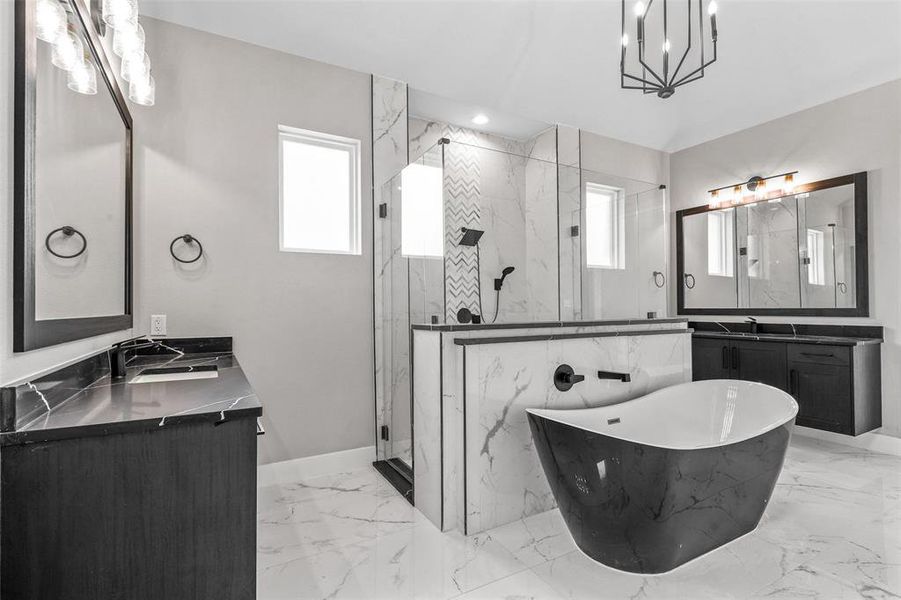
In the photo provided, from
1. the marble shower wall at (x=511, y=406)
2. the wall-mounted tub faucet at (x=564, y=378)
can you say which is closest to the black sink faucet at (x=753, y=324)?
the marble shower wall at (x=511, y=406)

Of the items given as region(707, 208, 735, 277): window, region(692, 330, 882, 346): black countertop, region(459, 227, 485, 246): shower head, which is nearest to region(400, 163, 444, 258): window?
region(459, 227, 485, 246): shower head

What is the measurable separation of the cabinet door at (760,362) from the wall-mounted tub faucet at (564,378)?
215cm

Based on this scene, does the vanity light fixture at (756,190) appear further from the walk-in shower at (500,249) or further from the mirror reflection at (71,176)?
the mirror reflection at (71,176)

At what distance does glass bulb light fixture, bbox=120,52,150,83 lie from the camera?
1.74m

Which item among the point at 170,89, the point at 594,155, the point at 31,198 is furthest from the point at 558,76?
the point at 31,198

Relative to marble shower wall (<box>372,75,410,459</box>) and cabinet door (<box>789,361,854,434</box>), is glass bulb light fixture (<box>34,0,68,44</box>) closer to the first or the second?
marble shower wall (<box>372,75,410,459</box>)

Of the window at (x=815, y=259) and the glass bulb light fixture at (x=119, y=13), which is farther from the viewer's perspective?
the window at (x=815, y=259)

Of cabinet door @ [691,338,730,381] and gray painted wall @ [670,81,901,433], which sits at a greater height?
gray painted wall @ [670,81,901,433]

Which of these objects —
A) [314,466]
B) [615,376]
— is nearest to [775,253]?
[615,376]

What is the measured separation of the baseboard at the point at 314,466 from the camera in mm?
2793

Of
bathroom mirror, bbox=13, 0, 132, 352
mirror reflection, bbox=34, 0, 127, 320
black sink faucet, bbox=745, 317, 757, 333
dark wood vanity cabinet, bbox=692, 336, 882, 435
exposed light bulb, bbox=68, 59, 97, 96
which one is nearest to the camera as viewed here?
bathroom mirror, bbox=13, 0, 132, 352

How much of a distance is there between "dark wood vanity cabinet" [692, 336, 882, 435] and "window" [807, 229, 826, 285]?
64 centimetres

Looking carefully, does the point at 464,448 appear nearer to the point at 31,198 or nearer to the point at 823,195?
the point at 31,198

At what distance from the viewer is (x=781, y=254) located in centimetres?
392
